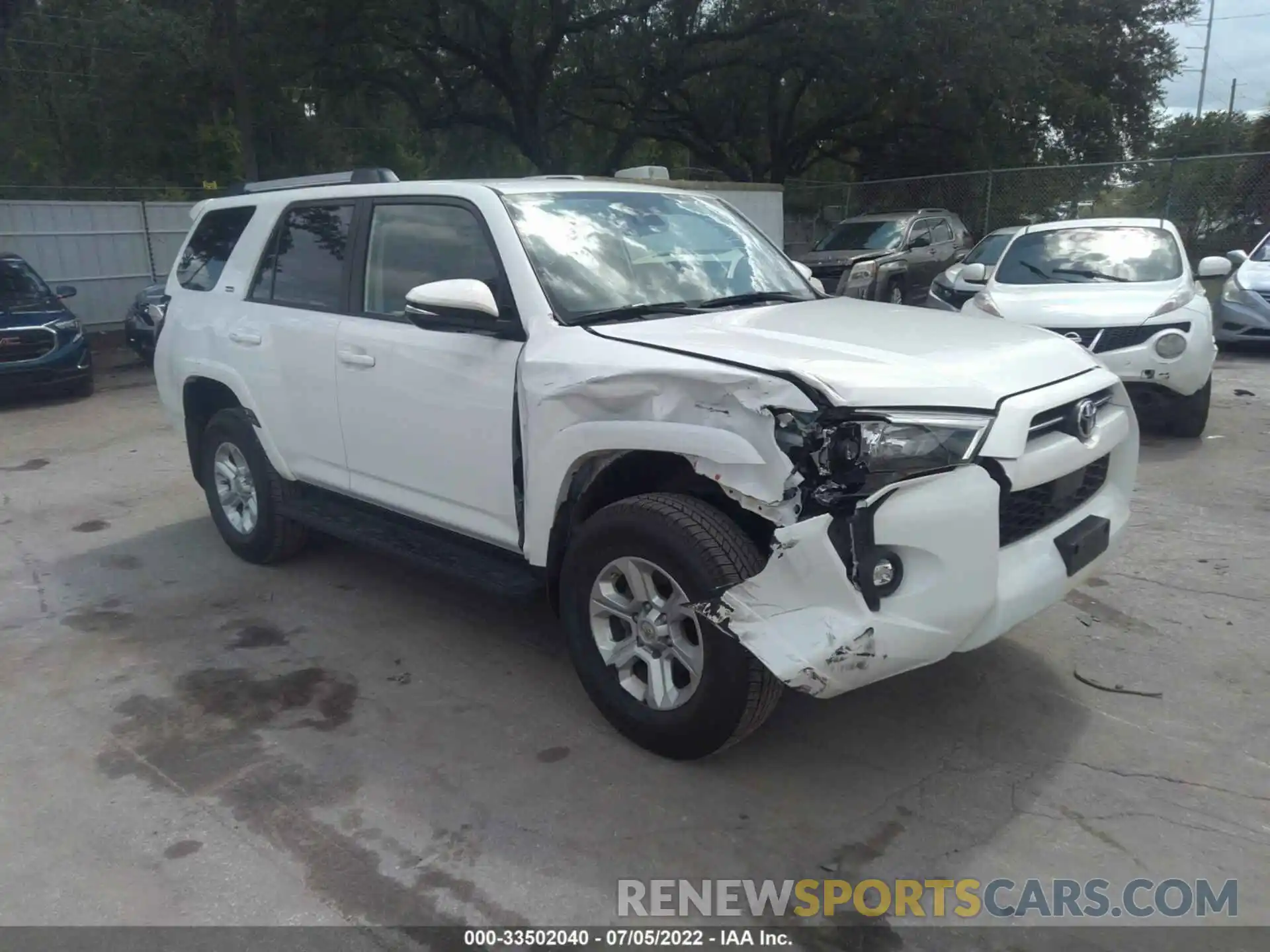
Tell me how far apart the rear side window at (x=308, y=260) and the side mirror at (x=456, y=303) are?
110 centimetres

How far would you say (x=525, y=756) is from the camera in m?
3.63

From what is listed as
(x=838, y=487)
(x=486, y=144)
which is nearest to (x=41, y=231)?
(x=486, y=144)

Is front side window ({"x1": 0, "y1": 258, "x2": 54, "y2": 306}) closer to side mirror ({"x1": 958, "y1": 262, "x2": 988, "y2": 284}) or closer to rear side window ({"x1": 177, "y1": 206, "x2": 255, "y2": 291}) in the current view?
rear side window ({"x1": 177, "y1": 206, "x2": 255, "y2": 291})

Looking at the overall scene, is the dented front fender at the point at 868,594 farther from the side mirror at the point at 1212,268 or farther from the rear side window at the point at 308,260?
the side mirror at the point at 1212,268

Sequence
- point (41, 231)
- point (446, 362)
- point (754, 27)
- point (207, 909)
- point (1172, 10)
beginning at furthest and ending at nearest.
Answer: point (1172, 10)
point (754, 27)
point (41, 231)
point (446, 362)
point (207, 909)

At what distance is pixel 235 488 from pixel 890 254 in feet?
36.6

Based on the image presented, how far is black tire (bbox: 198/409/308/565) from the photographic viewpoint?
17.7 feet

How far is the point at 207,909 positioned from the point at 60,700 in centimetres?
179

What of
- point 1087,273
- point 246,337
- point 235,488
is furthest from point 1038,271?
point 235,488

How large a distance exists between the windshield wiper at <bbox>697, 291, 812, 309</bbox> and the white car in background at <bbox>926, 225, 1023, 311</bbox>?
4356mm

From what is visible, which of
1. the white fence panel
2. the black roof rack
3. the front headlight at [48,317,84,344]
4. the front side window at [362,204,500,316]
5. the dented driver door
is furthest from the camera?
the white fence panel

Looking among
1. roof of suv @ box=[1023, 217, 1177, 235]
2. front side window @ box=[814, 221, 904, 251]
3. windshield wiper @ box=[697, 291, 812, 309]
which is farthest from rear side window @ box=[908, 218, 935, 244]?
windshield wiper @ box=[697, 291, 812, 309]

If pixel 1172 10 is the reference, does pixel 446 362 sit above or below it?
below

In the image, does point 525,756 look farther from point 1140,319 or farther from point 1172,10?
point 1172,10
